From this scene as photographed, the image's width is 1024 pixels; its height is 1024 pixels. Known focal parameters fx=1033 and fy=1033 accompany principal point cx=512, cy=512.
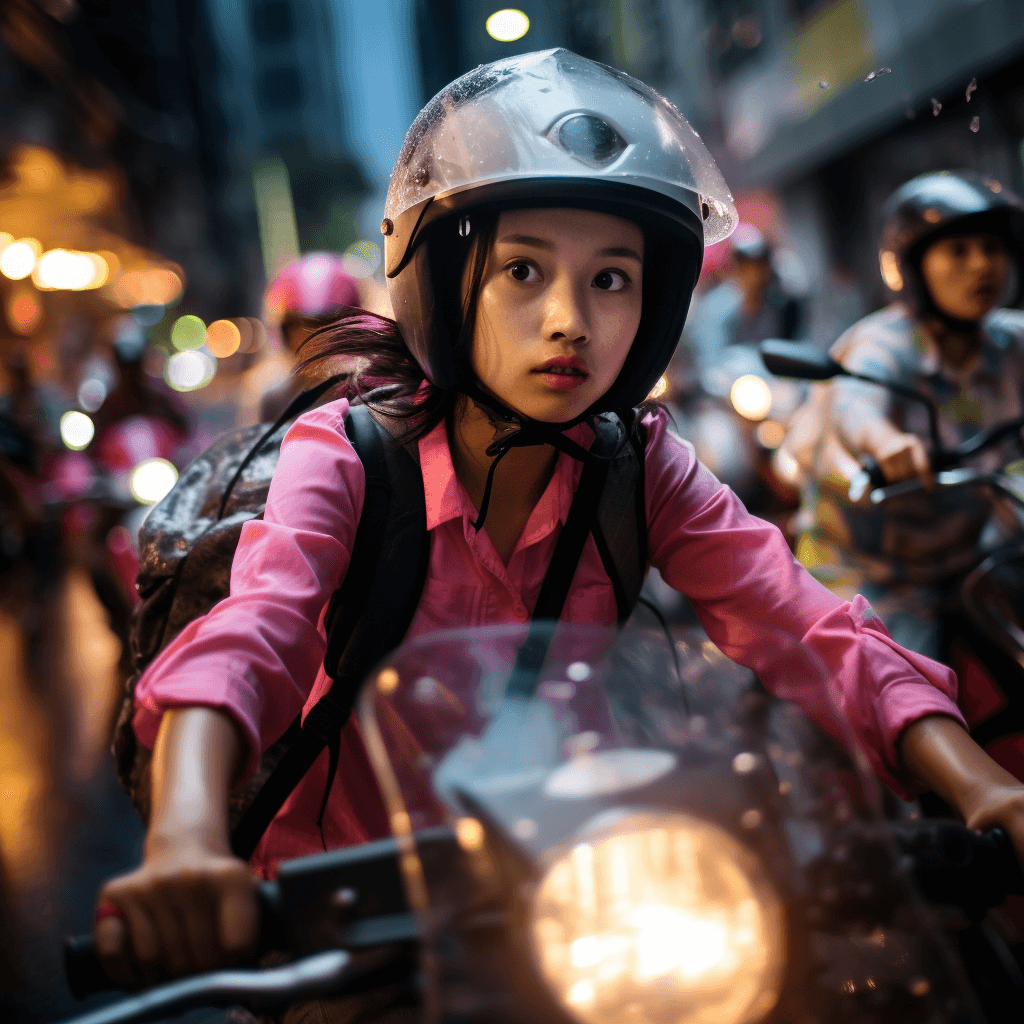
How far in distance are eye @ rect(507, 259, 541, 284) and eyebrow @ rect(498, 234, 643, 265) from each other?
0.03 m

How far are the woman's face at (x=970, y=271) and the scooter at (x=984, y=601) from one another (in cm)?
46

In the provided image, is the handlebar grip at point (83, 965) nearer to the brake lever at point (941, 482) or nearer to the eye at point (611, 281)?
the eye at point (611, 281)

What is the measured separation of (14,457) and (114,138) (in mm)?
18226

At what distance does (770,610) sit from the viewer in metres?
1.42

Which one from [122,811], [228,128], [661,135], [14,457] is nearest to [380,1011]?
[661,135]

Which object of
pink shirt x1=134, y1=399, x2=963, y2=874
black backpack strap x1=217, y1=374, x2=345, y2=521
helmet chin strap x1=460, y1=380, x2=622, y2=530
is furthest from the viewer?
black backpack strap x1=217, y1=374, x2=345, y2=521

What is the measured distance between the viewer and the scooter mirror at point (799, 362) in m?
2.08

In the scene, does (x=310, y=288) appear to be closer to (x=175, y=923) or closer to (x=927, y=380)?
(x=927, y=380)

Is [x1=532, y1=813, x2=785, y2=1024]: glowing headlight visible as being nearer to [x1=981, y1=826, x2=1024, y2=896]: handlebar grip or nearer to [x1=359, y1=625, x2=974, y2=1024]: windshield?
[x1=359, y1=625, x2=974, y2=1024]: windshield

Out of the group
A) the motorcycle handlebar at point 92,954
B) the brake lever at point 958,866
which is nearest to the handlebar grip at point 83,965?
the motorcycle handlebar at point 92,954

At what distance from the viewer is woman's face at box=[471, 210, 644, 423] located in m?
1.31

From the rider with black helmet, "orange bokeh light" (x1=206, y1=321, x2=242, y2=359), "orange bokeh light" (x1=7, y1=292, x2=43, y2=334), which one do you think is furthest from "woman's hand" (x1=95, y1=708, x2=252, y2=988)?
"orange bokeh light" (x1=206, y1=321, x2=242, y2=359)

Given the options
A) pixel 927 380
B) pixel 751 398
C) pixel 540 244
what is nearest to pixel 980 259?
pixel 927 380

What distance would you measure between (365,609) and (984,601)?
1.49m
